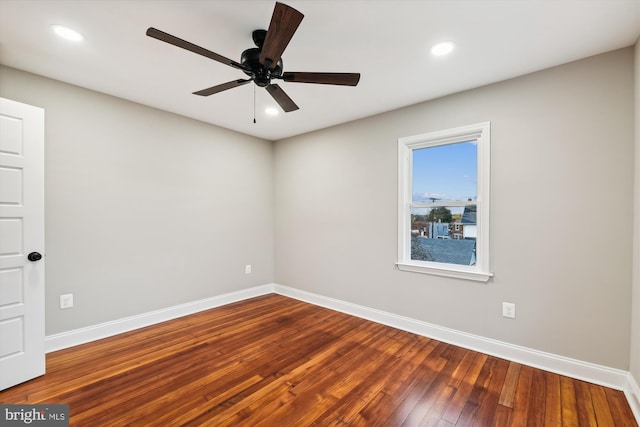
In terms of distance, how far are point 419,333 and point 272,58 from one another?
3.05m

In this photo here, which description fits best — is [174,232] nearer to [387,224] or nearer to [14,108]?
[14,108]

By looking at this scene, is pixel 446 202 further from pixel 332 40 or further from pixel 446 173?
pixel 332 40

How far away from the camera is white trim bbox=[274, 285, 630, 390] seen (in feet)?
7.11

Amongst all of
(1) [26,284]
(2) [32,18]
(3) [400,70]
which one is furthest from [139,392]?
(3) [400,70]

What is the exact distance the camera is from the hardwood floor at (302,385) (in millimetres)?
1826

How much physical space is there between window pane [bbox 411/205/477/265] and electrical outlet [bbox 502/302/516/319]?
46 cm

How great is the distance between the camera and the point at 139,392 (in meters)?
2.06

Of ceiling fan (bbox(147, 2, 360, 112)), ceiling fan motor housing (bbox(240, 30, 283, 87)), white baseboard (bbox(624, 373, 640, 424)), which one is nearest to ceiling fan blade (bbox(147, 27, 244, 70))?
ceiling fan (bbox(147, 2, 360, 112))

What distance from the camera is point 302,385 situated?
7.10ft

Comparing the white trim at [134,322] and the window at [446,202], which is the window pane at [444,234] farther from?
the white trim at [134,322]

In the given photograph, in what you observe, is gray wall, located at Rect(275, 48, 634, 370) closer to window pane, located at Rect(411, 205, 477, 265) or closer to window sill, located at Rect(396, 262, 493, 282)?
window sill, located at Rect(396, 262, 493, 282)

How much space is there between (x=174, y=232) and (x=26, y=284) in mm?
1476

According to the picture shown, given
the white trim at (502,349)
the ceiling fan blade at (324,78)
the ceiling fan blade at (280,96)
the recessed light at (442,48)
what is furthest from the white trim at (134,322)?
the recessed light at (442,48)

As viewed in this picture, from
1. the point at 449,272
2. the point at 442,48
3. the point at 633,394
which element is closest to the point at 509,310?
the point at 449,272
